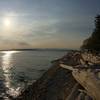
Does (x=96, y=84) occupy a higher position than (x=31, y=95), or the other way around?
(x=96, y=84)

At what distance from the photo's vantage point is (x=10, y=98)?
30.8 meters

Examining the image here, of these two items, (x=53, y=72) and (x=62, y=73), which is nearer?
(x=62, y=73)

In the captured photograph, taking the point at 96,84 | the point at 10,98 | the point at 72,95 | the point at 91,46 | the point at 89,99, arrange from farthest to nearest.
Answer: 1. the point at 91,46
2. the point at 10,98
3. the point at 72,95
4. the point at 89,99
5. the point at 96,84

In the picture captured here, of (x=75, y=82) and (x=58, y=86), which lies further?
(x=58, y=86)

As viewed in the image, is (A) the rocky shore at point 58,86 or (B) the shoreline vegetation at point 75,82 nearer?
(B) the shoreline vegetation at point 75,82

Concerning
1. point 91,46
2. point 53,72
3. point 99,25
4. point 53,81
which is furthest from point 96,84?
point 99,25

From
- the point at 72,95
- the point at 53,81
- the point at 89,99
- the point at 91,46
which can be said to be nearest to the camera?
the point at 89,99

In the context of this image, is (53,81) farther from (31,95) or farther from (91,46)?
(91,46)

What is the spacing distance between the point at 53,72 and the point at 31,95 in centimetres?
258

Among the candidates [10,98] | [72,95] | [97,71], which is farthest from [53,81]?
[10,98]

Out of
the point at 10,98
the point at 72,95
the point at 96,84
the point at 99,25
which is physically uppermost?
the point at 99,25

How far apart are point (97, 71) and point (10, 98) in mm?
21508

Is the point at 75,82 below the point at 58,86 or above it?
above

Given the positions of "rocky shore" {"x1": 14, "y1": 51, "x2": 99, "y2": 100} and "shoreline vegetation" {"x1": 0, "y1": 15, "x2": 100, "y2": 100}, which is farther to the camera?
"rocky shore" {"x1": 14, "y1": 51, "x2": 99, "y2": 100}
